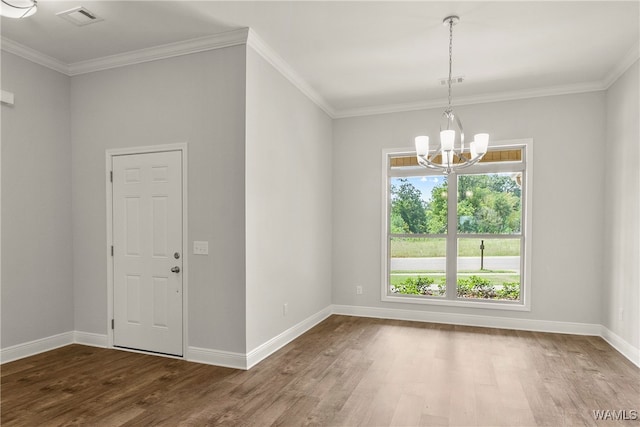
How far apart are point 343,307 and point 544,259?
2737 mm

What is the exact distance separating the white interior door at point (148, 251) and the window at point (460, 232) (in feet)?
9.64

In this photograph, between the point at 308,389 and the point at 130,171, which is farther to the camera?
the point at 130,171

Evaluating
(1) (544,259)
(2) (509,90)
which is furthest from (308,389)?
(2) (509,90)

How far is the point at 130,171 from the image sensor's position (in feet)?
12.9

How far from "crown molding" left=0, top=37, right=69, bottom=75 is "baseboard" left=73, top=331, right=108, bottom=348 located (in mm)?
2835

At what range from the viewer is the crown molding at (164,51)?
3.47 metres

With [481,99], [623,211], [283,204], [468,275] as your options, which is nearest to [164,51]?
[283,204]

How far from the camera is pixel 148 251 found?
3.84 m

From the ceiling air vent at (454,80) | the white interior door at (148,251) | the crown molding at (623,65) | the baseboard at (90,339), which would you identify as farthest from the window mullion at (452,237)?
the baseboard at (90,339)

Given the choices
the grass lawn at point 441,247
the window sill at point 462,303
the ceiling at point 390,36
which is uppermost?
the ceiling at point 390,36

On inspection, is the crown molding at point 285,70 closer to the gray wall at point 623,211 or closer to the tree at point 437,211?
the tree at point 437,211

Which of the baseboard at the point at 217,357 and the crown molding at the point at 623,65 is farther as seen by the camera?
the crown molding at the point at 623,65

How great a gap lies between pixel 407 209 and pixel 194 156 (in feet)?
10.3

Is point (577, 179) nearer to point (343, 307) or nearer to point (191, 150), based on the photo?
point (343, 307)
